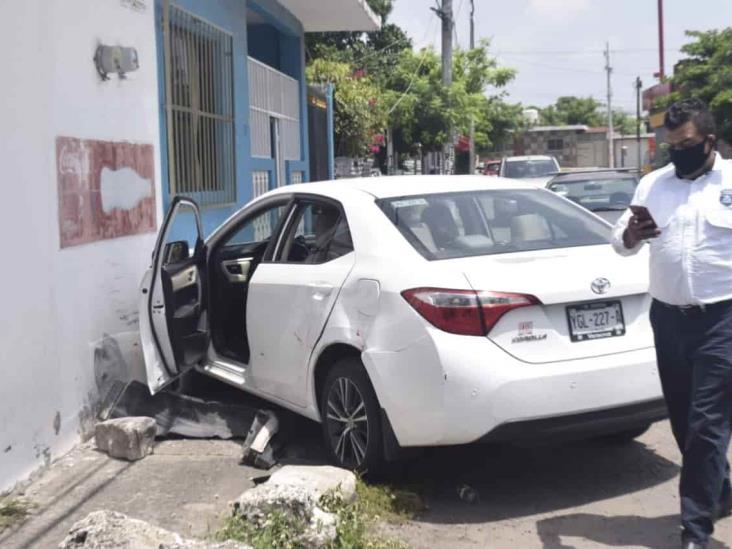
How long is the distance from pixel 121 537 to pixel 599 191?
A: 10.2 m

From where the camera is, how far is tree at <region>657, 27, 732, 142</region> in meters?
29.4

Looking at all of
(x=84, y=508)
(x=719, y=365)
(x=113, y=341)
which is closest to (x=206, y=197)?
(x=113, y=341)

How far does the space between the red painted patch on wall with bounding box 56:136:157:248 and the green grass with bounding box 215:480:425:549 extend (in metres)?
2.38

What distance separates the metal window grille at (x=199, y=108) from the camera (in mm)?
8852

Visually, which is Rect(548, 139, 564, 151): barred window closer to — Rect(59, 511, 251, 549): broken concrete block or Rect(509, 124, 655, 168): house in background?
Rect(509, 124, 655, 168): house in background

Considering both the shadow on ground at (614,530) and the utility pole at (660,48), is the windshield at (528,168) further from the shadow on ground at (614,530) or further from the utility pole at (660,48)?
the shadow on ground at (614,530)

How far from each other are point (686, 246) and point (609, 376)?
2.66ft

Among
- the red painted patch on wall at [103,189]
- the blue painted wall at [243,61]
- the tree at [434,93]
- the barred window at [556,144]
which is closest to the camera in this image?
the red painted patch on wall at [103,189]

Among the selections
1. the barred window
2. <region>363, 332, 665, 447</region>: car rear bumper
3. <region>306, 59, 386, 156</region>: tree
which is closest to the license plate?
<region>363, 332, 665, 447</region>: car rear bumper

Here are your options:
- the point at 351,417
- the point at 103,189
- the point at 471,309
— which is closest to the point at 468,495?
the point at 351,417

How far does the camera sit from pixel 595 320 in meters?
4.64

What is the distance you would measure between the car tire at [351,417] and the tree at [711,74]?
26524mm

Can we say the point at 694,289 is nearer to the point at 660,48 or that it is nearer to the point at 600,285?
the point at 600,285

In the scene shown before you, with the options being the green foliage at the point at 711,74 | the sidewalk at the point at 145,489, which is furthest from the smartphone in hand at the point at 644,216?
the green foliage at the point at 711,74
